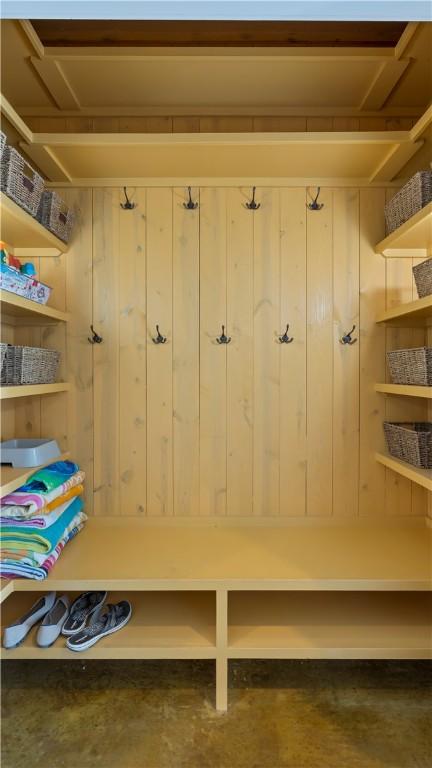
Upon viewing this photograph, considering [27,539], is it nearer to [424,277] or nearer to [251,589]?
[251,589]

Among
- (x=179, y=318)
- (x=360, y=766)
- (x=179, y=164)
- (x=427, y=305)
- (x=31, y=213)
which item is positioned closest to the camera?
(x=360, y=766)

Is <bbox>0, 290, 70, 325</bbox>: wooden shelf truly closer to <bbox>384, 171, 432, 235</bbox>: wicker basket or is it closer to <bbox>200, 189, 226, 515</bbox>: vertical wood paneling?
<bbox>200, 189, 226, 515</bbox>: vertical wood paneling

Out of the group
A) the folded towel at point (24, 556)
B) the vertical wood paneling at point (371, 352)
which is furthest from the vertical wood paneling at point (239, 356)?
the folded towel at point (24, 556)

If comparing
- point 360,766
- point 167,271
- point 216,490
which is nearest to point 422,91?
point 167,271

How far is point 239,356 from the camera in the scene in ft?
6.43

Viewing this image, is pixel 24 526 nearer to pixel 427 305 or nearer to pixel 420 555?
pixel 420 555

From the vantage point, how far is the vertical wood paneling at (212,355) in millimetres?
1949

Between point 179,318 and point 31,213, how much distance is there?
0.73 m

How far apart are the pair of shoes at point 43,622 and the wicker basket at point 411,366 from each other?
1.61 metres

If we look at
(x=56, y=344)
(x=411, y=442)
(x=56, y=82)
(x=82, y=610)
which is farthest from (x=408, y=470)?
(x=56, y=82)

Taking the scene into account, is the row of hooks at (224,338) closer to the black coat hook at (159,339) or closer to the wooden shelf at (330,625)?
the black coat hook at (159,339)

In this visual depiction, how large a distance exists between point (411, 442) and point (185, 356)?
1.03 meters

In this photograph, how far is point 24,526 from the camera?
5.02 feet

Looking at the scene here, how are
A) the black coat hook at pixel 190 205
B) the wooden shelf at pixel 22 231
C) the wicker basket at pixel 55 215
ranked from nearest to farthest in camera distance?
the wooden shelf at pixel 22 231 < the wicker basket at pixel 55 215 < the black coat hook at pixel 190 205
